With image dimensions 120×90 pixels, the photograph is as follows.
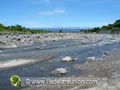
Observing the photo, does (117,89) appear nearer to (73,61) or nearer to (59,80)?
(59,80)

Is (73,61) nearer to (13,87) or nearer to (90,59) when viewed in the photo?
(90,59)

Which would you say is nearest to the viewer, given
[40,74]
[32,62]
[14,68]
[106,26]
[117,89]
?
[117,89]

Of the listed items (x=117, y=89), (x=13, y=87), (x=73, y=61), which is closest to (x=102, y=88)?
(x=117, y=89)

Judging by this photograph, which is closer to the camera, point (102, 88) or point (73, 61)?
point (102, 88)

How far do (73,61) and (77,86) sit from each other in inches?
540

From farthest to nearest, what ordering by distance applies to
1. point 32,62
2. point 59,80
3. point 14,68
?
point 32,62 → point 14,68 → point 59,80

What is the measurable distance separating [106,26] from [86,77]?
507 ft

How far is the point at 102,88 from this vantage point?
18.2 meters

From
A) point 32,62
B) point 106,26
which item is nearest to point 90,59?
point 32,62

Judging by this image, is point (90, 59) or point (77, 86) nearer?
point (77, 86)

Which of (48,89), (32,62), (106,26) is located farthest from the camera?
(106,26)

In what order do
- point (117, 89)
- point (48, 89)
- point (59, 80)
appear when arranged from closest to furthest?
point (117, 89)
point (48, 89)
point (59, 80)

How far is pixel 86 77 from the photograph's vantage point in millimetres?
22703

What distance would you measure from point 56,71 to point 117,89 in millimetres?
8500
